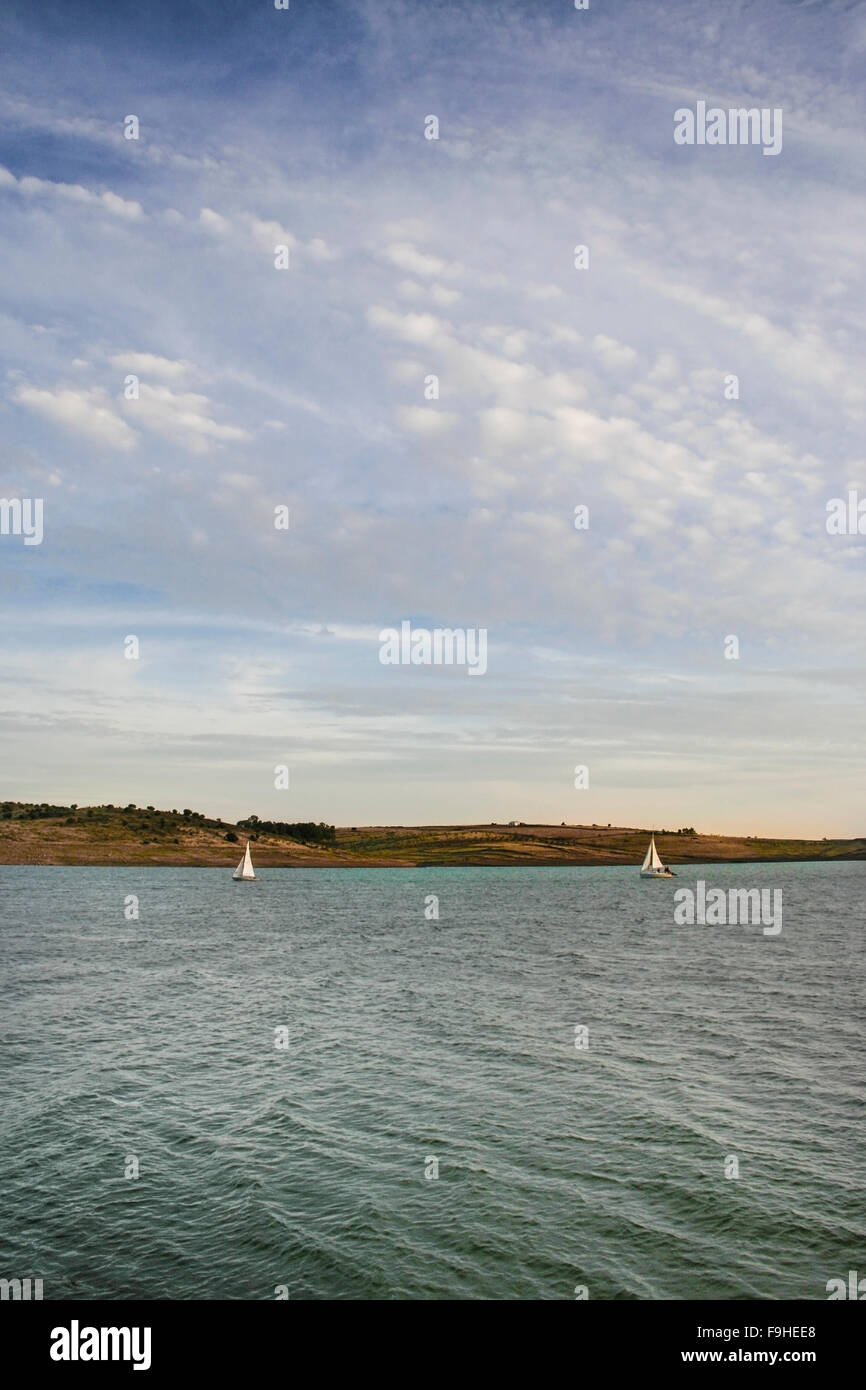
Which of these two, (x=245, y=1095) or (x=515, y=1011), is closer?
(x=245, y=1095)

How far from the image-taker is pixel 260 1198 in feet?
87.0

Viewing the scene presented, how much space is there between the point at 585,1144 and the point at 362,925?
90.3m

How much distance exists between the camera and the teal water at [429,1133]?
22.7 m

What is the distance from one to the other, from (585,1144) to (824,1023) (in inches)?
1089

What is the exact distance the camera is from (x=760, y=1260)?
74.9ft

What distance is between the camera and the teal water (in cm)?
2266

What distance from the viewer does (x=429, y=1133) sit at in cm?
3206

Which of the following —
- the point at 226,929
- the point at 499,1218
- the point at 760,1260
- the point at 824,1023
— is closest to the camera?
the point at 760,1260
